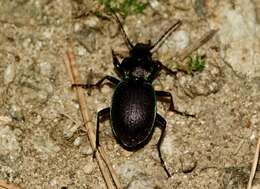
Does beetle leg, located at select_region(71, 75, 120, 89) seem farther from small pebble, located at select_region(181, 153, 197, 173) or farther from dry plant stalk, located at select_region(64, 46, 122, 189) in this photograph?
small pebble, located at select_region(181, 153, 197, 173)

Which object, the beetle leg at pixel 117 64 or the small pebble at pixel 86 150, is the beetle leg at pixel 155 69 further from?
the small pebble at pixel 86 150

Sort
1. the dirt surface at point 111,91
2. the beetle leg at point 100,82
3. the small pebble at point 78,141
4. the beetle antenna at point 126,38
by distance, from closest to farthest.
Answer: the dirt surface at point 111,91, the small pebble at point 78,141, the beetle leg at point 100,82, the beetle antenna at point 126,38

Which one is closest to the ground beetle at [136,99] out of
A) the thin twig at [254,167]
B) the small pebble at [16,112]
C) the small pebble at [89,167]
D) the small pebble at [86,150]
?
the small pebble at [86,150]

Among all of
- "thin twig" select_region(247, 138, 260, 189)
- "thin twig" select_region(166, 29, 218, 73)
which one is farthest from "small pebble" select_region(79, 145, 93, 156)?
"thin twig" select_region(247, 138, 260, 189)

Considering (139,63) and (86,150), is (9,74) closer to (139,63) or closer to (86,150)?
(86,150)

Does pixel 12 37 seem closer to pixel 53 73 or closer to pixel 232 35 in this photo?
pixel 53 73
